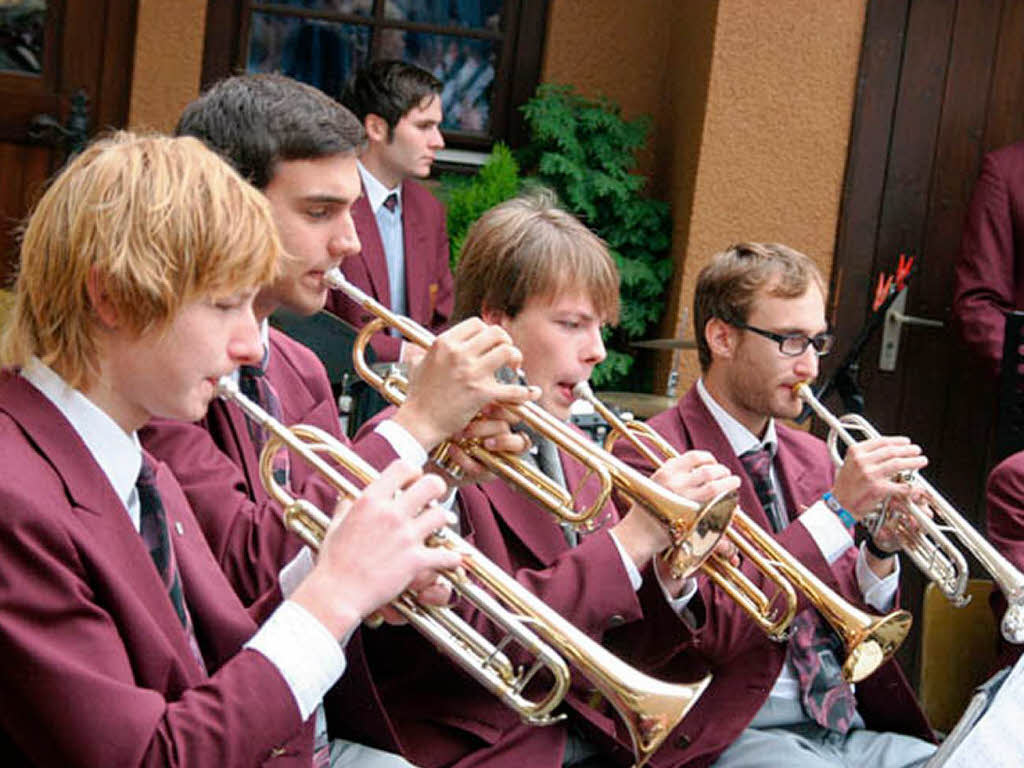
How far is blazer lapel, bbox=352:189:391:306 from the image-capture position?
16.9 feet

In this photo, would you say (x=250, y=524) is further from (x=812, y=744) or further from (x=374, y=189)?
(x=374, y=189)

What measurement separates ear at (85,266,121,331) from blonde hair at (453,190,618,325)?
1.23m

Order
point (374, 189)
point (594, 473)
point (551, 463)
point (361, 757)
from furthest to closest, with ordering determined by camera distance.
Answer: point (374, 189) → point (551, 463) → point (594, 473) → point (361, 757)

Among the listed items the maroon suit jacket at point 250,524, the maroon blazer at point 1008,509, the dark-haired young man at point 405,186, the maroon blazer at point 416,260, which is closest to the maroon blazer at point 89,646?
the maroon suit jacket at point 250,524

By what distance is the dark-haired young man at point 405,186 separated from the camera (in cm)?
539

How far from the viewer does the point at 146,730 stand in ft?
6.03

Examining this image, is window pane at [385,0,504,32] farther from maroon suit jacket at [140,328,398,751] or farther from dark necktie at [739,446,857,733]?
maroon suit jacket at [140,328,398,751]

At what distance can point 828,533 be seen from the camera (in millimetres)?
3242

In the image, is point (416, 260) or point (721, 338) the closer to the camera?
point (721, 338)

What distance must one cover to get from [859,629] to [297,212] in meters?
1.33

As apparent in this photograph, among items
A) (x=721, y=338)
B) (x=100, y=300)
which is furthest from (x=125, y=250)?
(x=721, y=338)

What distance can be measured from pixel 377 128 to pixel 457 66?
3.16 feet

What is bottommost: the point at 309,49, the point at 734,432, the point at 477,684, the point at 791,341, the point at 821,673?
the point at 821,673

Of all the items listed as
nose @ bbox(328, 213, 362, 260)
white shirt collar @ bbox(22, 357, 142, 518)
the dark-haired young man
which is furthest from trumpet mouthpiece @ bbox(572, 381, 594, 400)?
the dark-haired young man
